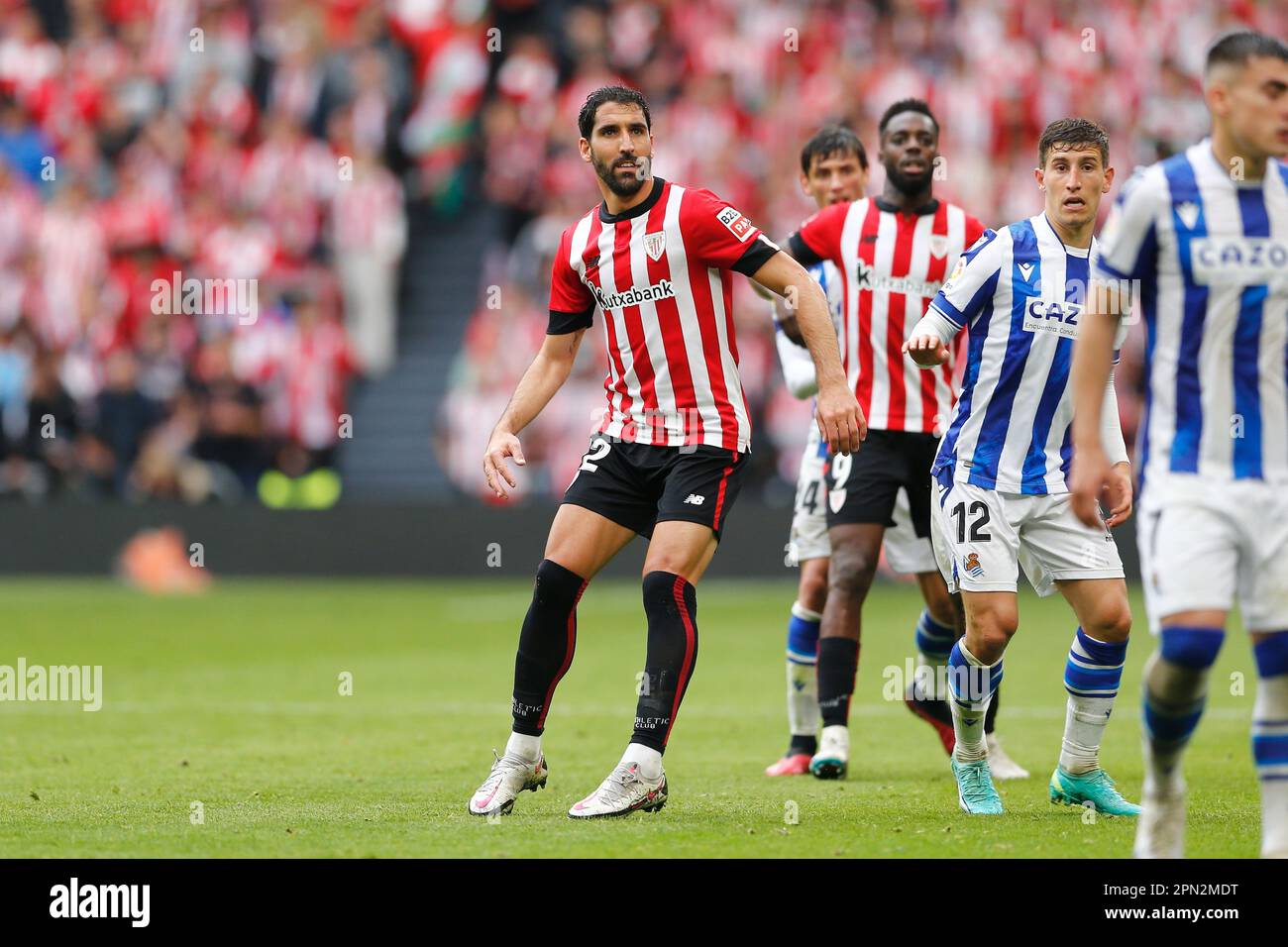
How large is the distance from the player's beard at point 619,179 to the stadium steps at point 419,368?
13.9 meters

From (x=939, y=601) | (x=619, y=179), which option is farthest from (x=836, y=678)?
(x=619, y=179)

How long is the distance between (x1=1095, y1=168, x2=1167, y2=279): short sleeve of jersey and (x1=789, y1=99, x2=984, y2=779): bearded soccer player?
9.91ft

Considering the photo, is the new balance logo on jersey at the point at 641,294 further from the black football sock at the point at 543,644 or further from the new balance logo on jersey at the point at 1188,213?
the new balance logo on jersey at the point at 1188,213

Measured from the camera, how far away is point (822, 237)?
8344 millimetres

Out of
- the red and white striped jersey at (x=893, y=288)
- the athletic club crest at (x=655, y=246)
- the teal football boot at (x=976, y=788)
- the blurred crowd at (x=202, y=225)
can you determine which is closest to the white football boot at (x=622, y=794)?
the teal football boot at (x=976, y=788)

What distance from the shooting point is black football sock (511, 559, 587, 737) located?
6656mm

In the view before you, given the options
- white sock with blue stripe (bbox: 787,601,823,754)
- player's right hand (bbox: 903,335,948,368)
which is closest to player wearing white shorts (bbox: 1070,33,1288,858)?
player's right hand (bbox: 903,335,948,368)

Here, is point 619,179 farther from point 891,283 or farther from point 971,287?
point 891,283

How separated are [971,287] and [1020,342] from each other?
10.8 inches

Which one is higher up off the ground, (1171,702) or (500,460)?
(500,460)
